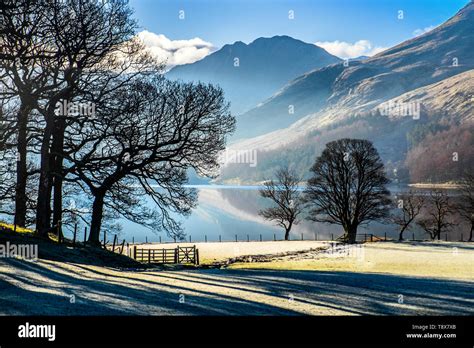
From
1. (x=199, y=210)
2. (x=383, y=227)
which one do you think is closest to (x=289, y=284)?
(x=383, y=227)

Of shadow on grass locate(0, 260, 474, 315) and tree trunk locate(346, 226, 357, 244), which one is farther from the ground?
shadow on grass locate(0, 260, 474, 315)

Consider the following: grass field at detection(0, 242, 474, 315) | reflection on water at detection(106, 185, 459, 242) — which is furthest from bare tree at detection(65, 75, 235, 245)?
reflection on water at detection(106, 185, 459, 242)

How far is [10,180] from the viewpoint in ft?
129

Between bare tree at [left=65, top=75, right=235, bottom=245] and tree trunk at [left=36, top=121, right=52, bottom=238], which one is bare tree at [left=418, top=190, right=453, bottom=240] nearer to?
bare tree at [left=65, top=75, right=235, bottom=245]

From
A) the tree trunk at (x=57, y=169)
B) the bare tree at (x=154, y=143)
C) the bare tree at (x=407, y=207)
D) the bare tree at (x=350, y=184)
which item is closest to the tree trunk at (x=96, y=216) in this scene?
the bare tree at (x=154, y=143)

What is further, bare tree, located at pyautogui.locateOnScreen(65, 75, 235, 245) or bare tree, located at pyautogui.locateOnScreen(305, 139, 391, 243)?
bare tree, located at pyautogui.locateOnScreen(305, 139, 391, 243)

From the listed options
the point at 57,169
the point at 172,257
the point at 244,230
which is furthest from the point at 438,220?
the point at 57,169

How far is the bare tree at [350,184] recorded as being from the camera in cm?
6600

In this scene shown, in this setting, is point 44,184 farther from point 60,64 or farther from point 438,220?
point 438,220

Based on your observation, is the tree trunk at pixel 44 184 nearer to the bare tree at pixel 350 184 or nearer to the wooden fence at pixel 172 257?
the wooden fence at pixel 172 257

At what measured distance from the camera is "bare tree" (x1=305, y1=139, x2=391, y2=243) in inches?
2598

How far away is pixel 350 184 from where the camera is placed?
221ft
